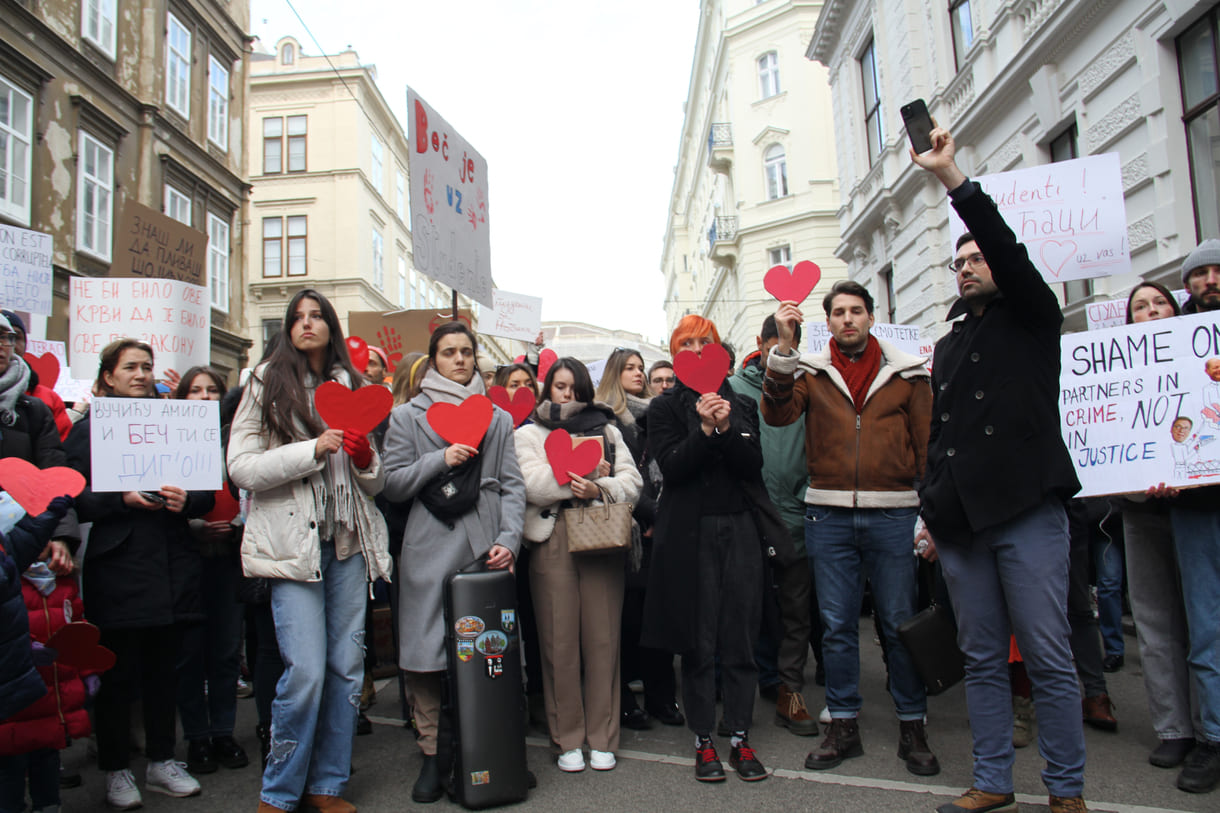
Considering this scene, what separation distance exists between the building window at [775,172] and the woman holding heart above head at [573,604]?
91.7 ft

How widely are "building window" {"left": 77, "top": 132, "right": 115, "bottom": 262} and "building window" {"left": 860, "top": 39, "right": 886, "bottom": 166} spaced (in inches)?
576

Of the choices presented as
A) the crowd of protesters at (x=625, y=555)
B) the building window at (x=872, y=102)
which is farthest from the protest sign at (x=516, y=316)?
the building window at (x=872, y=102)

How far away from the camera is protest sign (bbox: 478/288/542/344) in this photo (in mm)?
9234

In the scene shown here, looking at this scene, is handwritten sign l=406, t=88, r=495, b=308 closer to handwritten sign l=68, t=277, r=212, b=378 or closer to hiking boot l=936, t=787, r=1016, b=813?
handwritten sign l=68, t=277, r=212, b=378

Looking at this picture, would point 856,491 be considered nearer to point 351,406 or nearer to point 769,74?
point 351,406

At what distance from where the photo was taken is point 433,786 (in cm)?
363

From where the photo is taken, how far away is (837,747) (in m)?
3.81

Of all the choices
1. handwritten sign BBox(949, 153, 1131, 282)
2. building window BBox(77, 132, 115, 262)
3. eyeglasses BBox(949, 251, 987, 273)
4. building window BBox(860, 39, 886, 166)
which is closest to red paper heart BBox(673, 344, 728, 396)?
eyeglasses BBox(949, 251, 987, 273)

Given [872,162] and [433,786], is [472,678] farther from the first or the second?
[872,162]

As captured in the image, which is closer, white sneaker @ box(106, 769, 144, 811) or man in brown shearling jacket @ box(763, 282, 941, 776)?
white sneaker @ box(106, 769, 144, 811)

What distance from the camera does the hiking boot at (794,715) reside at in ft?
14.2

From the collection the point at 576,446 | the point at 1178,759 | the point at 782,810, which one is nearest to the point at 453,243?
the point at 576,446

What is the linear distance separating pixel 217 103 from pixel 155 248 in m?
15.1

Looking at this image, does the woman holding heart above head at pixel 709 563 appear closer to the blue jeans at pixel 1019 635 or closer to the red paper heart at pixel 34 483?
the blue jeans at pixel 1019 635
